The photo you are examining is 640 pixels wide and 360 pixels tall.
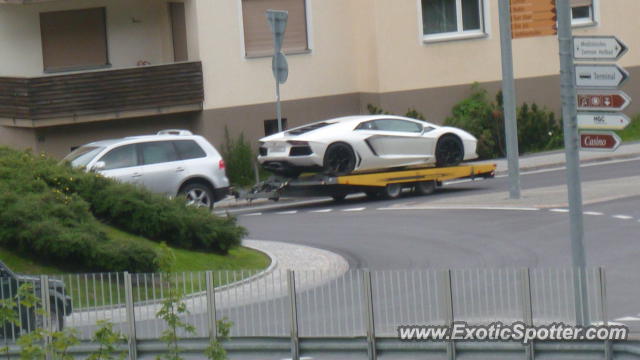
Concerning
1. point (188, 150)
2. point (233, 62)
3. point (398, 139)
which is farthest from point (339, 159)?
point (233, 62)

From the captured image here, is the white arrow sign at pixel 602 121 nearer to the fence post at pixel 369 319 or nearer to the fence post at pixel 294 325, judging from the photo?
the fence post at pixel 369 319

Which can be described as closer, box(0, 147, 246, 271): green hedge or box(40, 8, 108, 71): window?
box(0, 147, 246, 271): green hedge

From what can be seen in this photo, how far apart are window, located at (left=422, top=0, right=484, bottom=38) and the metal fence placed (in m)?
21.6

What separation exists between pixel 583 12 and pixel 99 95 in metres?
13.5

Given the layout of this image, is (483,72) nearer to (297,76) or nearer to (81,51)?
(297,76)

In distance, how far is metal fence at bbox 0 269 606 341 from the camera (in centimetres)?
1078

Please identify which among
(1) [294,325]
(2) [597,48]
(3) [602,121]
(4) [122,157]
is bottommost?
(1) [294,325]

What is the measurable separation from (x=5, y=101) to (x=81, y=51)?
2.67m

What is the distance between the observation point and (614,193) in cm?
2347

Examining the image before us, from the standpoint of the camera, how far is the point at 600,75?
1091 centimetres

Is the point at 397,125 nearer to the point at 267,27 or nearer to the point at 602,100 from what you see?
the point at 267,27

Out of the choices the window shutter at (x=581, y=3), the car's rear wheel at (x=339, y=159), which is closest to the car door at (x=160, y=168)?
the car's rear wheel at (x=339, y=159)

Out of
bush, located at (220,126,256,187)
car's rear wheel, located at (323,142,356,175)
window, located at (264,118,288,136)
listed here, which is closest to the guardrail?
car's rear wheel, located at (323,142,356,175)

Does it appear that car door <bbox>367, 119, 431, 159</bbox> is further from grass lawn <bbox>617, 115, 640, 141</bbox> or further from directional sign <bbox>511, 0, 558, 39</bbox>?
grass lawn <bbox>617, 115, 640, 141</bbox>
